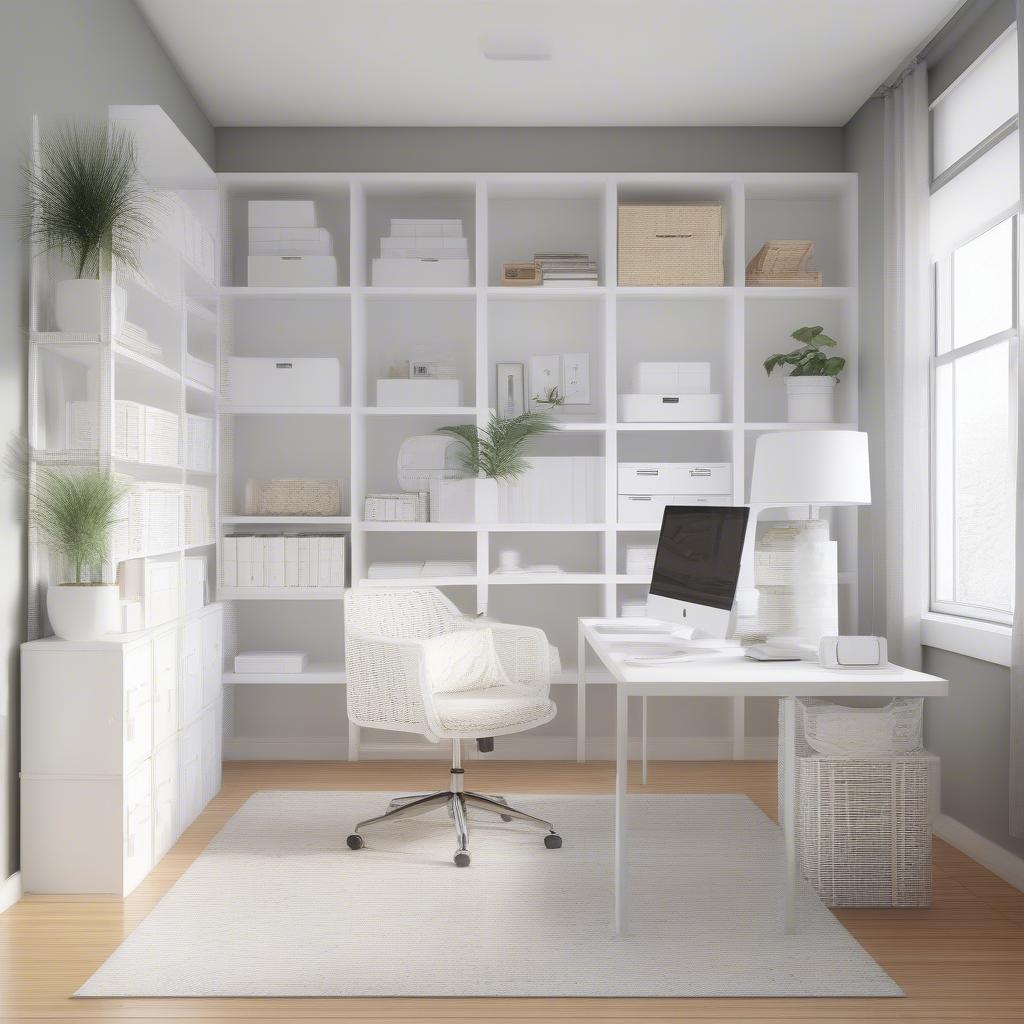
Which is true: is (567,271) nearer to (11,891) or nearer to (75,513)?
(75,513)

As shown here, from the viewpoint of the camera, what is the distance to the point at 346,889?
9.83 feet

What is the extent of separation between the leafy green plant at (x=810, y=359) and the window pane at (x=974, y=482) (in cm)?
59

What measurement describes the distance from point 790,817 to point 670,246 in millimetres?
2705

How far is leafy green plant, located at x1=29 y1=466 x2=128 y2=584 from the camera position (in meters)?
2.92

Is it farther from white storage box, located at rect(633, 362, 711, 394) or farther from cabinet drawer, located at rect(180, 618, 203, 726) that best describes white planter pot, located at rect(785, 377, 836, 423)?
cabinet drawer, located at rect(180, 618, 203, 726)

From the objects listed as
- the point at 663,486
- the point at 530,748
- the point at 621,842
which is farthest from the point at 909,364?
the point at 530,748

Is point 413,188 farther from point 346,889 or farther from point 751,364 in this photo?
point 346,889

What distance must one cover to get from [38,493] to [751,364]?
3251mm

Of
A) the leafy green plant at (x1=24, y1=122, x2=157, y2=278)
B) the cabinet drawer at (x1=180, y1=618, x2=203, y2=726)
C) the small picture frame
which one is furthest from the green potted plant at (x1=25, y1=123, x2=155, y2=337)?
the small picture frame

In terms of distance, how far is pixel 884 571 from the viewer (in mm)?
4082

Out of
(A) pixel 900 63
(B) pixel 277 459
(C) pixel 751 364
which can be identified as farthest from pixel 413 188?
(A) pixel 900 63

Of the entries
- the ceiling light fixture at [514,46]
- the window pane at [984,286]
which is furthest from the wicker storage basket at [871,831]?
the ceiling light fixture at [514,46]

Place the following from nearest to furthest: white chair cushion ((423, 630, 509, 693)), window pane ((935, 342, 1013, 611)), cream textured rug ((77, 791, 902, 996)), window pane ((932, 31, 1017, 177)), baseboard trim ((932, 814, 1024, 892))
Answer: cream textured rug ((77, 791, 902, 996))
baseboard trim ((932, 814, 1024, 892))
window pane ((932, 31, 1017, 177))
window pane ((935, 342, 1013, 611))
white chair cushion ((423, 630, 509, 693))

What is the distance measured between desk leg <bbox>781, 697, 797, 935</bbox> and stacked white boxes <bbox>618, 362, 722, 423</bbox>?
190 cm
